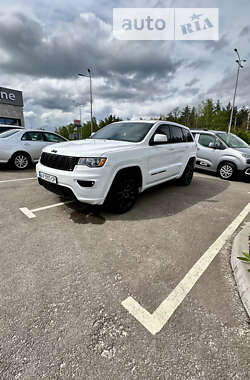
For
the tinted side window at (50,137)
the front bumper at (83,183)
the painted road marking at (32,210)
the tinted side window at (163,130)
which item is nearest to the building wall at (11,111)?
the tinted side window at (50,137)

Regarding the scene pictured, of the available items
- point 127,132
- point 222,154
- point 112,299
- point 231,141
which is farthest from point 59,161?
point 231,141

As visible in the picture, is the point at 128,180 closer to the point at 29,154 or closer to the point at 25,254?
the point at 25,254

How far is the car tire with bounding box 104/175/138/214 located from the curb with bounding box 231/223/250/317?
189cm

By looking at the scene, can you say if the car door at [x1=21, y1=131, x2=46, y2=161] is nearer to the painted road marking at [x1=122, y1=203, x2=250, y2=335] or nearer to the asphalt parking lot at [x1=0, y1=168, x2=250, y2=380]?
the asphalt parking lot at [x1=0, y1=168, x2=250, y2=380]

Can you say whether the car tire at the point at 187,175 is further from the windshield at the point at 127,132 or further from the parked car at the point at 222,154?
the windshield at the point at 127,132

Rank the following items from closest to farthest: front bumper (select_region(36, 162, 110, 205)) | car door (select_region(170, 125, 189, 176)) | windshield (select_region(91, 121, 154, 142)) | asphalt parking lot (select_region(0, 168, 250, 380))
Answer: asphalt parking lot (select_region(0, 168, 250, 380)) → front bumper (select_region(36, 162, 110, 205)) → windshield (select_region(91, 121, 154, 142)) → car door (select_region(170, 125, 189, 176))

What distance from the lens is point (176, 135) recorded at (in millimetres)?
4984

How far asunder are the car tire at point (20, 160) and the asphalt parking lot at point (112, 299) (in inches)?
159

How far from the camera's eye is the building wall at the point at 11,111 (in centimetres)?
2034

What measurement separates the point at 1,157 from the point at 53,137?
6.93 feet

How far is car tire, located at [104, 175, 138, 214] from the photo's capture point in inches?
130

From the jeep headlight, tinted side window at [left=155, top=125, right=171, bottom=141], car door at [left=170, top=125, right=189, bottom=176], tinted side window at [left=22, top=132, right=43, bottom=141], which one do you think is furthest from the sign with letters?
Result: the jeep headlight

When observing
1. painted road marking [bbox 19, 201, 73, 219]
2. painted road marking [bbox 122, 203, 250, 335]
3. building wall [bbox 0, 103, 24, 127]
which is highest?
building wall [bbox 0, 103, 24, 127]

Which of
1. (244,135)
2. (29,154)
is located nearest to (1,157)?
(29,154)
